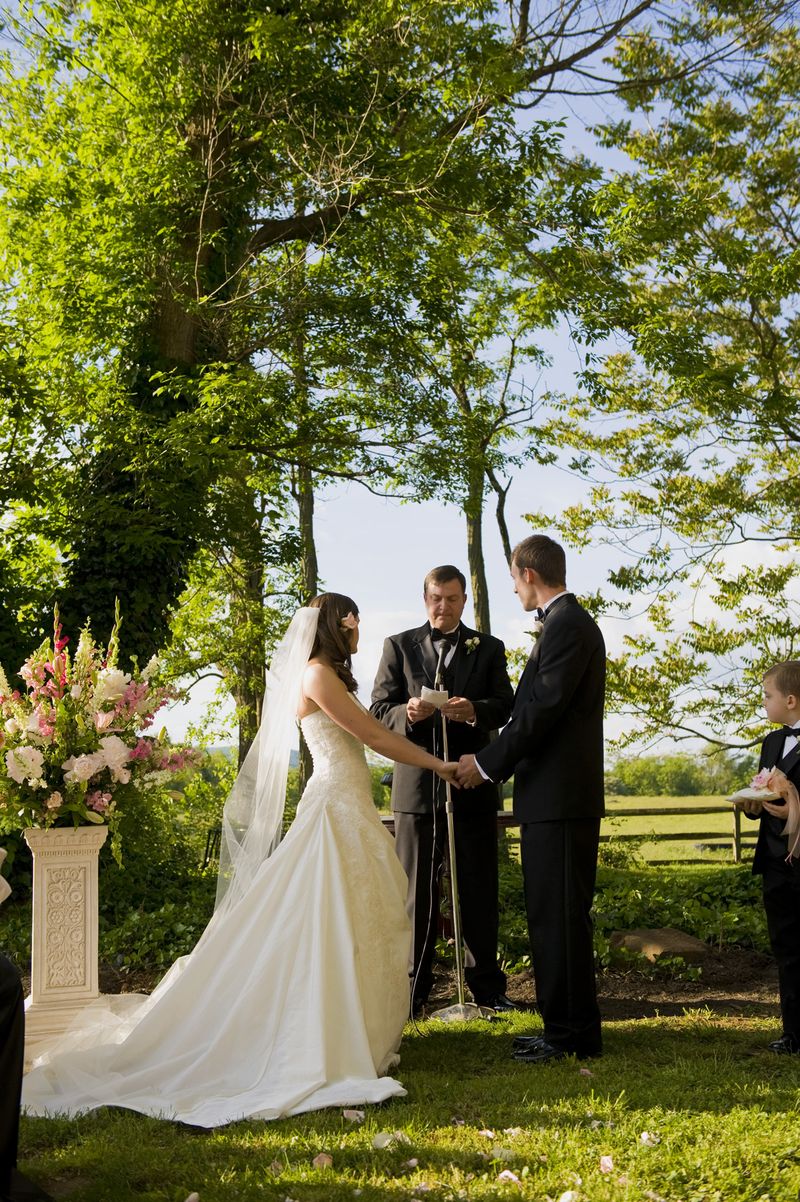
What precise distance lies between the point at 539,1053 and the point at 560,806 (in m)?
1.12

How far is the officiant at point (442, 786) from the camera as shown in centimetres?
605

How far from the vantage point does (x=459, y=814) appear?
6.08m

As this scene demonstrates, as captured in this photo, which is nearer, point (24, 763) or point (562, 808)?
point (562, 808)

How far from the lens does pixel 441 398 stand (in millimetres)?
12883

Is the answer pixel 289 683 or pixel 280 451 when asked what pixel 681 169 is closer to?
pixel 280 451

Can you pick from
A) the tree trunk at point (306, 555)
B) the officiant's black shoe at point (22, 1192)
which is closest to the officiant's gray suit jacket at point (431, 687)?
the officiant's black shoe at point (22, 1192)

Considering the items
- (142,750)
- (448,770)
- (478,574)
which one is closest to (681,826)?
(478,574)

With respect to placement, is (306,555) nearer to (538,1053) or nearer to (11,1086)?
(538,1053)

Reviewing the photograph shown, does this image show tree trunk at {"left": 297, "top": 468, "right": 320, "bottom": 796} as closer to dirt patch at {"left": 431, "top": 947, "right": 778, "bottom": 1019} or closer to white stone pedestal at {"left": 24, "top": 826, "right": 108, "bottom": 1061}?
dirt patch at {"left": 431, "top": 947, "right": 778, "bottom": 1019}

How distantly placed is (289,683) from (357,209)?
7821mm

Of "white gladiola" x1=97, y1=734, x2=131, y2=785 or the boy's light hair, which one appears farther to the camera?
"white gladiola" x1=97, y1=734, x2=131, y2=785

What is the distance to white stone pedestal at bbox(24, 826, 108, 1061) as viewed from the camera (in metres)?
5.43

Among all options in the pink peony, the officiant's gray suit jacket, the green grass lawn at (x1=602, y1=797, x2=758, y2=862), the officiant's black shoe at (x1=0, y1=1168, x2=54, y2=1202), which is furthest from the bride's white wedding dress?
the green grass lawn at (x1=602, y1=797, x2=758, y2=862)

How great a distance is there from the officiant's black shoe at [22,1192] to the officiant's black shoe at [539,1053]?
2289 millimetres
